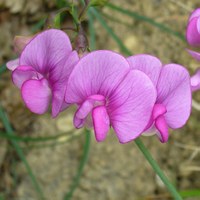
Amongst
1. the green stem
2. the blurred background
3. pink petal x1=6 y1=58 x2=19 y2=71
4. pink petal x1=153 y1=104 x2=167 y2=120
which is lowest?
the blurred background

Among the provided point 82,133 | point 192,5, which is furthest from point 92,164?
point 192,5

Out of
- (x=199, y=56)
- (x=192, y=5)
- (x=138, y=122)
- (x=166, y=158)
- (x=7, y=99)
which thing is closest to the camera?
(x=138, y=122)

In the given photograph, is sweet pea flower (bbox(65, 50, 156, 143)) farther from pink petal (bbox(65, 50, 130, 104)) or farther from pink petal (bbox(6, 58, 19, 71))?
pink petal (bbox(6, 58, 19, 71))

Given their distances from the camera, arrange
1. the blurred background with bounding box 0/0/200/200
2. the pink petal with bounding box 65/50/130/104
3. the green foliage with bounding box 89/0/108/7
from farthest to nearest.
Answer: the blurred background with bounding box 0/0/200/200 → the green foliage with bounding box 89/0/108/7 → the pink petal with bounding box 65/50/130/104

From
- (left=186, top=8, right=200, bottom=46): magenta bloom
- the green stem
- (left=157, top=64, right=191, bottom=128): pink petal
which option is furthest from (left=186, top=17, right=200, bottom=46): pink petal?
the green stem

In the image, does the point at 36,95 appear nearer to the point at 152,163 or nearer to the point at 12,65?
the point at 12,65

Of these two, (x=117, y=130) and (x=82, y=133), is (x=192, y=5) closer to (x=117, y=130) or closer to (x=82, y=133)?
(x=82, y=133)
